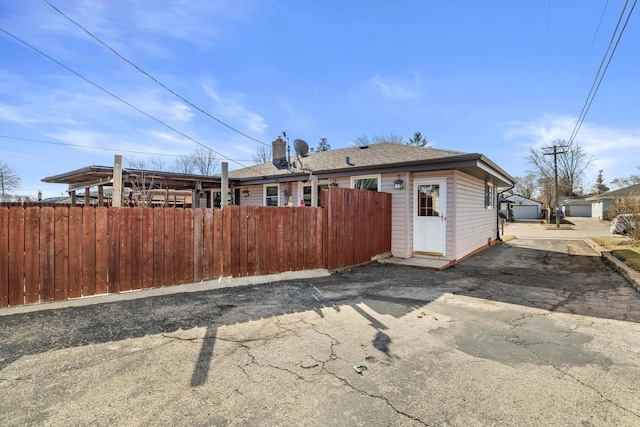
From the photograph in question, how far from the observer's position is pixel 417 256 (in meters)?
8.78

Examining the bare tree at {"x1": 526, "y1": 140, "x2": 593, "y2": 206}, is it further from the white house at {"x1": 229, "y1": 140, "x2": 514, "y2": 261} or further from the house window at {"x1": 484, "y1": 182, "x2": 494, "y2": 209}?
the white house at {"x1": 229, "y1": 140, "x2": 514, "y2": 261}

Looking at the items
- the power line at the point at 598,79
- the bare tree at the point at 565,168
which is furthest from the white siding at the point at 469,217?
the bare tree at the point at 565,168

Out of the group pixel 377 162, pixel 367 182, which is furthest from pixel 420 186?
pixel 367 182

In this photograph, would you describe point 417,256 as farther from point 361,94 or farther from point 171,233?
point 361,94

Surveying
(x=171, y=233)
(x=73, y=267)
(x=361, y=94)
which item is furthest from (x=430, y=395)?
(x=361, y=94)

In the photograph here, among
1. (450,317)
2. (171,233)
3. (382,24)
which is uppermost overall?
(382,24)

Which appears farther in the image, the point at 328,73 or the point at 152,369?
the point at 328,73

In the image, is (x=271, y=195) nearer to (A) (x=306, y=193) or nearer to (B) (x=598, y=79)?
(A) (x=306, y=193)

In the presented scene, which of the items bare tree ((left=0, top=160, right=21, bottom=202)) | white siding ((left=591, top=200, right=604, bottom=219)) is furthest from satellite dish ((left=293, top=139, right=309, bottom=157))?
white siding ((left=591, top=200, right=604, bottom=219))

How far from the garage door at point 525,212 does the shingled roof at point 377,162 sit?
38.3m

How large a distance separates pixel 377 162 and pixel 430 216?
2.23 meters

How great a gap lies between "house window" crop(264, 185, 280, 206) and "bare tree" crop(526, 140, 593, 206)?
44.0 meters

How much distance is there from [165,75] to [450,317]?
1129cm

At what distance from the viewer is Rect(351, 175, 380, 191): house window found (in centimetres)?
914
